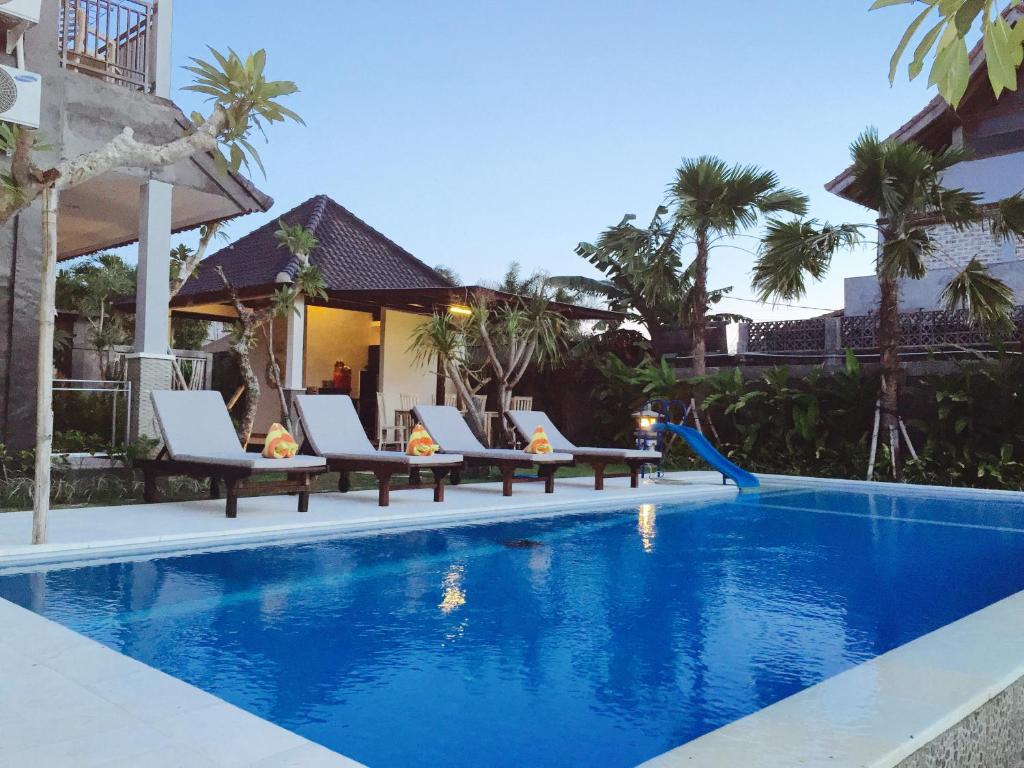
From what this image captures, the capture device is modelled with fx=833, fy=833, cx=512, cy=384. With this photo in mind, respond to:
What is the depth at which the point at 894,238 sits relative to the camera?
12.8 metres

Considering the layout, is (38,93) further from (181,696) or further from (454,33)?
(454,33)

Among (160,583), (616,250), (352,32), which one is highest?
(352,32)

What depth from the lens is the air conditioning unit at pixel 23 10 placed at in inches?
359

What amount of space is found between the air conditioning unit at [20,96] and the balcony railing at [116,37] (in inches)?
63.3

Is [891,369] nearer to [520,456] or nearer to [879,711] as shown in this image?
[520,456]

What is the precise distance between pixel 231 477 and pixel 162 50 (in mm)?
6719

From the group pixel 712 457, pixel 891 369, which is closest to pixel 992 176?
pixel 891 369

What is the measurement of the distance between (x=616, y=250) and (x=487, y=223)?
1781 cm

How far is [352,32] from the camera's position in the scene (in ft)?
68.6

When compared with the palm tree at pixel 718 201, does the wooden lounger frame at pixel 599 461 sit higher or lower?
lower

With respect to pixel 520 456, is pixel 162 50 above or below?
above

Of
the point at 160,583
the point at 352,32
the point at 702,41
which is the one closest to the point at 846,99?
the point at 702,41

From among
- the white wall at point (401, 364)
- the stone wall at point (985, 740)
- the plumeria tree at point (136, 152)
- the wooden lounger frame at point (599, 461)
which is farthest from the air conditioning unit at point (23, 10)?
the stone wall at point (985, 740)

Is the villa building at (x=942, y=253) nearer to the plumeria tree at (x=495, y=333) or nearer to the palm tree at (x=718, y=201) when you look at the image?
the palm tree at (x=718, y=201)
